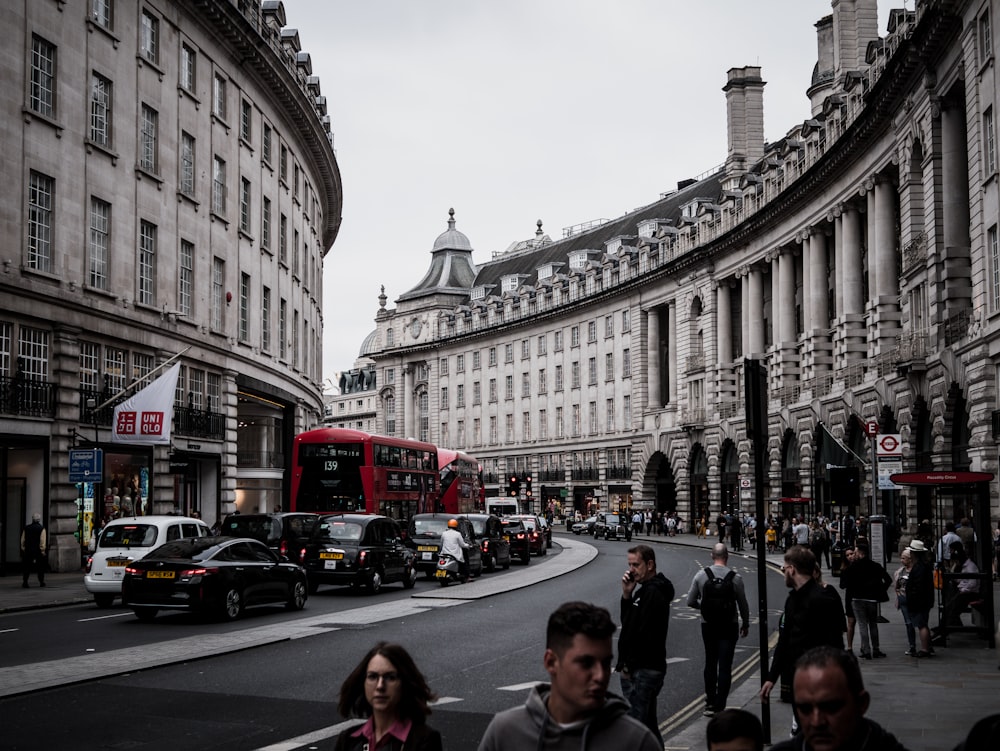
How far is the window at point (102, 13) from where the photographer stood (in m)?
33.7

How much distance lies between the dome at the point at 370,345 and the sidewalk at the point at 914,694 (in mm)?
108447

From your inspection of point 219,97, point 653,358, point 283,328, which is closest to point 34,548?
point 219,97

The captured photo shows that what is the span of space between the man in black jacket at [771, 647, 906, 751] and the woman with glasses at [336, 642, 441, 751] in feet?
5.55

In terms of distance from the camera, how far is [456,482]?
176 feet

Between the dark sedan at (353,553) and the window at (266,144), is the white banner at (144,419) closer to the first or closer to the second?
the dark sedan at (353,553)

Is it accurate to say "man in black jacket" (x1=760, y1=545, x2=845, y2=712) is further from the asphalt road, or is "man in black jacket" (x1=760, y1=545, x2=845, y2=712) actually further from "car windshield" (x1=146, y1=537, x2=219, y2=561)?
"car windshield" (x1=146, y1=537, x2=219, y2=561)

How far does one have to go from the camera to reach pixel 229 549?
2083cm

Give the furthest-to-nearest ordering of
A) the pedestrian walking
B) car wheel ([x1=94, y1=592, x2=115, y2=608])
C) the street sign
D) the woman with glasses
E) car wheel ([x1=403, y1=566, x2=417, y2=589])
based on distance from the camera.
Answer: car wheel ([x1=403, y1=566, x2=417, y2=589]), the street sign, the pedestrian walking, car wheel ([x1=94, y1=592, x2=115, y2=608]), the woman with glasses

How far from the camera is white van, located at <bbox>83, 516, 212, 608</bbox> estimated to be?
23.3 metres

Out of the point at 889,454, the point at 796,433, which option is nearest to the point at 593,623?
the point at 889,454

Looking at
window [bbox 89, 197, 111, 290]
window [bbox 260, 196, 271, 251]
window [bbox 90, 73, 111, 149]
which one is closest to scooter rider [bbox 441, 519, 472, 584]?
window [bbox 89, 197, 111, 290]

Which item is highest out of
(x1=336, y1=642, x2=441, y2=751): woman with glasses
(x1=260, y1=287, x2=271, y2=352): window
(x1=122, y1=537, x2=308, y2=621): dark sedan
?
(x1=260, y1=287, x2=271, y2=352): window

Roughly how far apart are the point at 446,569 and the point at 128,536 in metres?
8.28

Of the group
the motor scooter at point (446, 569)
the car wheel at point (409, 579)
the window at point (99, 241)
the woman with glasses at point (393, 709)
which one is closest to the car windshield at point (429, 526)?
the motor scooter at point (446, 569)
